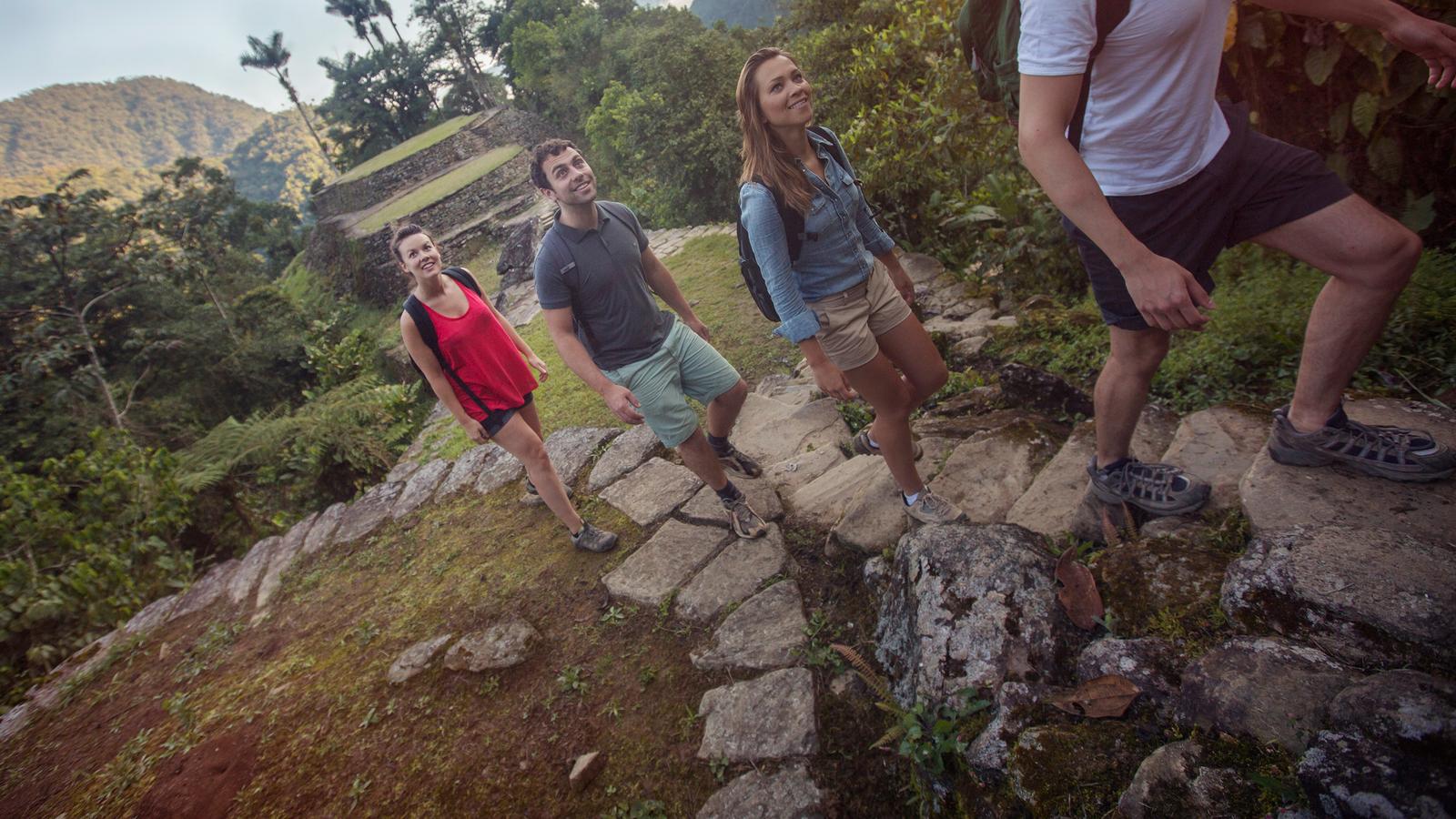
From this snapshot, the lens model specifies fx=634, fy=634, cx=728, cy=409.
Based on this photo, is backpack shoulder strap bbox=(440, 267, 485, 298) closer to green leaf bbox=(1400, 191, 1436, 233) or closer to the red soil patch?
the red soil patch

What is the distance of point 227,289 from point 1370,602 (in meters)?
22.0

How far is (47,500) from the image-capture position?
17.8ft

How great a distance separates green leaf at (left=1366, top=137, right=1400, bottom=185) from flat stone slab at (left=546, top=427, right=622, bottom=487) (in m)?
4.16

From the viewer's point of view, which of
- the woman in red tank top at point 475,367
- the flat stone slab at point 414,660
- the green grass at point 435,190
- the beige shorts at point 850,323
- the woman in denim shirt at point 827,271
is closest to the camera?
the woman in denim shirt at point 827,271

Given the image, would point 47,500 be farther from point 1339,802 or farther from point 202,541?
point 1339,802

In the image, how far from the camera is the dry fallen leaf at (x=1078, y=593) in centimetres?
178

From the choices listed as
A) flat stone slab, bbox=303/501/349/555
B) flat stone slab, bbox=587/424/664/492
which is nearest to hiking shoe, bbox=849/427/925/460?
flat stone slab, bbox=587/424/664/492

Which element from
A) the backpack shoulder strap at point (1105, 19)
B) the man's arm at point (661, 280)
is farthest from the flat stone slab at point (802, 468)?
the backpack shoulder strap at point (1105, 19)

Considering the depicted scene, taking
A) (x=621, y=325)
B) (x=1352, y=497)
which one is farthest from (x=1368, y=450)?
(x=621, y=325)

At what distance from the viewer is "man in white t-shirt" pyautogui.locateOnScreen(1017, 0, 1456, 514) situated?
1.41m

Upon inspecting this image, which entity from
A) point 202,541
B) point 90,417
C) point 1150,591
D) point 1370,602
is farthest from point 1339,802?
point 90,417

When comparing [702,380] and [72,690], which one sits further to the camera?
[72,690]

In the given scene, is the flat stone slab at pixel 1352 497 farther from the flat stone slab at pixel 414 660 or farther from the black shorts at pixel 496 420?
the flat stone slab at pixel 414 660

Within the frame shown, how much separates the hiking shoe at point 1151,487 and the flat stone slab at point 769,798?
1.33m
